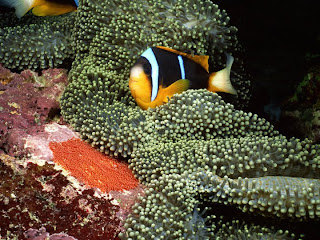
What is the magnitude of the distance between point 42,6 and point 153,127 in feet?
4.60

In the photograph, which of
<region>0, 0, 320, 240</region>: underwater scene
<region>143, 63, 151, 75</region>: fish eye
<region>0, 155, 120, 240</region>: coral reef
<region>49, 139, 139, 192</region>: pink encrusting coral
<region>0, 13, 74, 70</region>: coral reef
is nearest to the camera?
<region>0, 155, 120, 240</region>: coral reef

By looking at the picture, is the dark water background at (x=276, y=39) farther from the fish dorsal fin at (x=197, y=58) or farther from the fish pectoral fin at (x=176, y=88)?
the fish pectoral fin at (x=176, y=88)

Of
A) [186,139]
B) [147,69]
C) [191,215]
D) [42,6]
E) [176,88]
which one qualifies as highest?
[42,6]

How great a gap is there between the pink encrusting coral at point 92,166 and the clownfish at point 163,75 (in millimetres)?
456

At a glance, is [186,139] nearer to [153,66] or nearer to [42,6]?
[153,66]

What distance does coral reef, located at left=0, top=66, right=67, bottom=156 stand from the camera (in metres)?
1.56

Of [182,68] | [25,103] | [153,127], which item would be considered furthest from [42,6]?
[153,127]

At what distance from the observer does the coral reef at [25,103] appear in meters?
1.56

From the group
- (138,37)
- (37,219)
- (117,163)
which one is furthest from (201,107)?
(37,219)

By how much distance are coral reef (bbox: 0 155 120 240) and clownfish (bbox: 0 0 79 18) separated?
140cm

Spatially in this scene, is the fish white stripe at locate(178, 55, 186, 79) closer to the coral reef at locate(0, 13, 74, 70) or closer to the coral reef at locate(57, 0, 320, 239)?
the coral reef at locate(57, 0, 320, 239)

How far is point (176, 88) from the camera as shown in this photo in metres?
1.91

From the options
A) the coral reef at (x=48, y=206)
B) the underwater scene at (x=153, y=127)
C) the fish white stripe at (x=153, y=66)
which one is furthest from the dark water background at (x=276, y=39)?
the coral reef at (x=48, y=206)


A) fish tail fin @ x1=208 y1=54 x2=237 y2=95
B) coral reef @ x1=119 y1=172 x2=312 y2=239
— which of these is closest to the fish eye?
fish tail fin @ x1=208 y1=54 x2=237 y2=95
